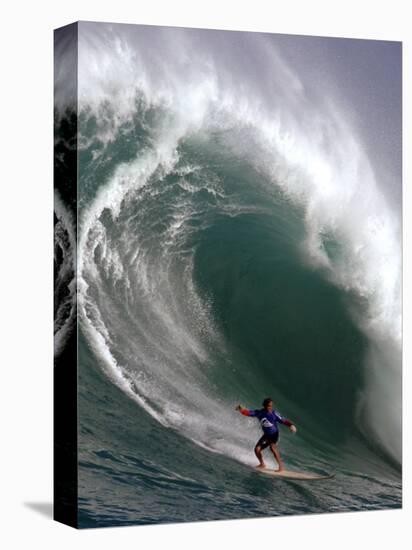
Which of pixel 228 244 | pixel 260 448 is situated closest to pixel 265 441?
pixel 260 448

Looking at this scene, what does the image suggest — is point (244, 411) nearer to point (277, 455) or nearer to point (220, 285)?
point (277, 455)

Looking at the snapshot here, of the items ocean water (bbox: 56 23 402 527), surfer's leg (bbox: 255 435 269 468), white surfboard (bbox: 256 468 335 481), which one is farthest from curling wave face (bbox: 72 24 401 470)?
white surfboard (bbox: 256 468 335 481)

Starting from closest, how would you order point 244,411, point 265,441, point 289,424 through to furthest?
point 244,411 → point 265,441 → point 289,424

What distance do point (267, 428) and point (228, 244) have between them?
1750 millimetres

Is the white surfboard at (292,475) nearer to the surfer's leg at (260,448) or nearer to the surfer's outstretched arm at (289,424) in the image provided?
the surfer's leg at (260,448)

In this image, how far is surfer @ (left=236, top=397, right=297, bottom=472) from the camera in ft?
53.9

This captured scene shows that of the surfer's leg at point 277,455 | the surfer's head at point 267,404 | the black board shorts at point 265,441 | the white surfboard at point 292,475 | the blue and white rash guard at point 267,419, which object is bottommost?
the white surfboard at point 292,475

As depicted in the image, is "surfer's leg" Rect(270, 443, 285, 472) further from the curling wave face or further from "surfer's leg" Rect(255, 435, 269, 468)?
the curling wave face

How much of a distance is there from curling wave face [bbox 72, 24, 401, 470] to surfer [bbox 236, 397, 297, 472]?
129mm

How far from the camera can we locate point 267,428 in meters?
16.5

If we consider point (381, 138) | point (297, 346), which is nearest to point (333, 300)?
point (297, 346)

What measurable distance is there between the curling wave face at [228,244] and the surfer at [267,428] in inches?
5.1

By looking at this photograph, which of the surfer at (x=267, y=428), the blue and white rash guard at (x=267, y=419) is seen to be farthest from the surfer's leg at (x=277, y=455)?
the blue and white rash guard at (x=267, y=419)

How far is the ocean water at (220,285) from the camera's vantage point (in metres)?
15.6
